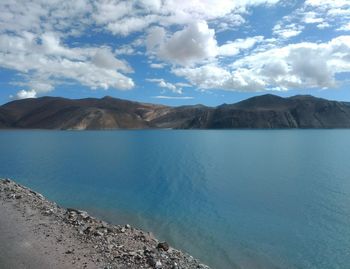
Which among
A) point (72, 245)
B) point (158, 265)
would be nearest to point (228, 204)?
point (72, 245)

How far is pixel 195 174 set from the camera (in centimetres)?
6025

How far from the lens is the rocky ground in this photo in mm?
17750

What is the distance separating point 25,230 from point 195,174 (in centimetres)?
3951

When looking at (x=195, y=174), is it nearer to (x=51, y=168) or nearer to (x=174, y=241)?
(x=51, y=168)

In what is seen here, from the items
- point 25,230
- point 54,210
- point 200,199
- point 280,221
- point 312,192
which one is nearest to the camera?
point 25,230

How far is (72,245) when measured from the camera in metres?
20.0

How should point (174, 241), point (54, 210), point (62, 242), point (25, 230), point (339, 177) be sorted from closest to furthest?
point (62, 242) < point (25, 230) < point (174, 241) < point (54, 210) < point (339, 177)

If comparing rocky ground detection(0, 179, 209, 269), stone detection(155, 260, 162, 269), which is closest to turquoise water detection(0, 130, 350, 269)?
rocky ground detection(0, 179, 209, 269)

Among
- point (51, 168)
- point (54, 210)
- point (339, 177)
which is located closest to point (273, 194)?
point (339, 177)

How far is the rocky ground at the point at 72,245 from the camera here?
17.8 meters

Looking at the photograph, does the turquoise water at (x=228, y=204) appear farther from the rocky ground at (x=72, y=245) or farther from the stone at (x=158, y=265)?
the stone at (x=158, y=265)

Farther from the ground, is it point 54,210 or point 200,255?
point 54,210

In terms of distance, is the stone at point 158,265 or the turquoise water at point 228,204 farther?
the turquoise water at point 228,204

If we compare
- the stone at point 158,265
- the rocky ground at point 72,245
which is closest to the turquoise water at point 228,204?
the rocky ground at point 72,245
